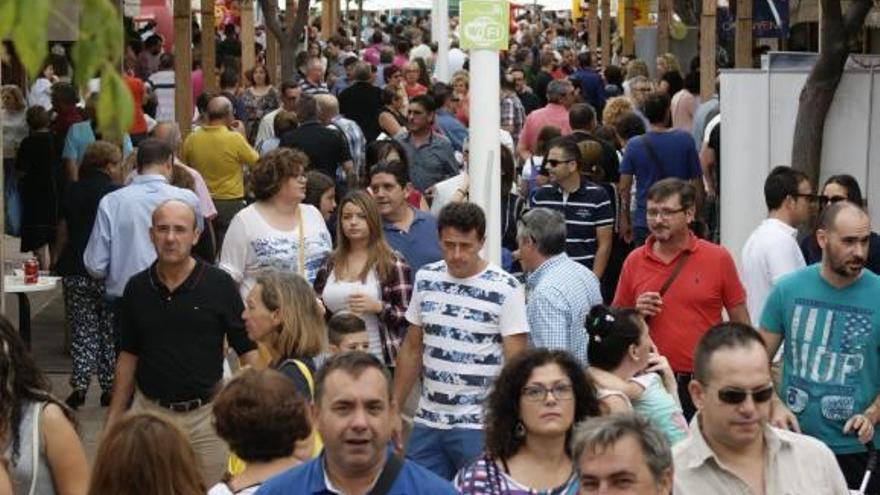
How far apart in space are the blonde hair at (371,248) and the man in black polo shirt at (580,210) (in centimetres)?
277

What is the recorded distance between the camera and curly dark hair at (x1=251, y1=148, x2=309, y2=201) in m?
11.1

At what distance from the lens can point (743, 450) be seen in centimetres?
609

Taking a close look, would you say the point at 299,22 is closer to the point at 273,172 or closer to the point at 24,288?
the point at 24,288

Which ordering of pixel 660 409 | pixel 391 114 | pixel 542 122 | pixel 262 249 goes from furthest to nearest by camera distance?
pixel 391 114, pixel 542 122, pixel 262 249, pixel 660 409

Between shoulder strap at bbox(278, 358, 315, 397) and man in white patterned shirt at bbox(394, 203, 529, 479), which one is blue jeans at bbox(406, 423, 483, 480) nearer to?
man in white patterned shirt at bbox(394, 203, 529, 479)

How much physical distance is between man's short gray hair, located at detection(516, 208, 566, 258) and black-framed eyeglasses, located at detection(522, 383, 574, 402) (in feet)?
11.1

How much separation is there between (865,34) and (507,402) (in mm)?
20430

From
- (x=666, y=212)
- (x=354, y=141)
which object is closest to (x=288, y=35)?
(x=354, y=141)

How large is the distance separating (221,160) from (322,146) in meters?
0.88

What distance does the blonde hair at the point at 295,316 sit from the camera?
26.8ft

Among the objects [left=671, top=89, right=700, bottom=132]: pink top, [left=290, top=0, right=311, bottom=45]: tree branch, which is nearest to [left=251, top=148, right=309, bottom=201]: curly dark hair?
[left=671, top=89, right=700, bottom=132]: pink top

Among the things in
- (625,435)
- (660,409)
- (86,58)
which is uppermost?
(86,58)

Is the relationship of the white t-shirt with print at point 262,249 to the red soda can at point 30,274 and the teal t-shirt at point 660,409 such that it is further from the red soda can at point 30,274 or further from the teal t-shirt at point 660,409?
the red soda can at point 30,274

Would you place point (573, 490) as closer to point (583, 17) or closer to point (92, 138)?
point (92, 138)
